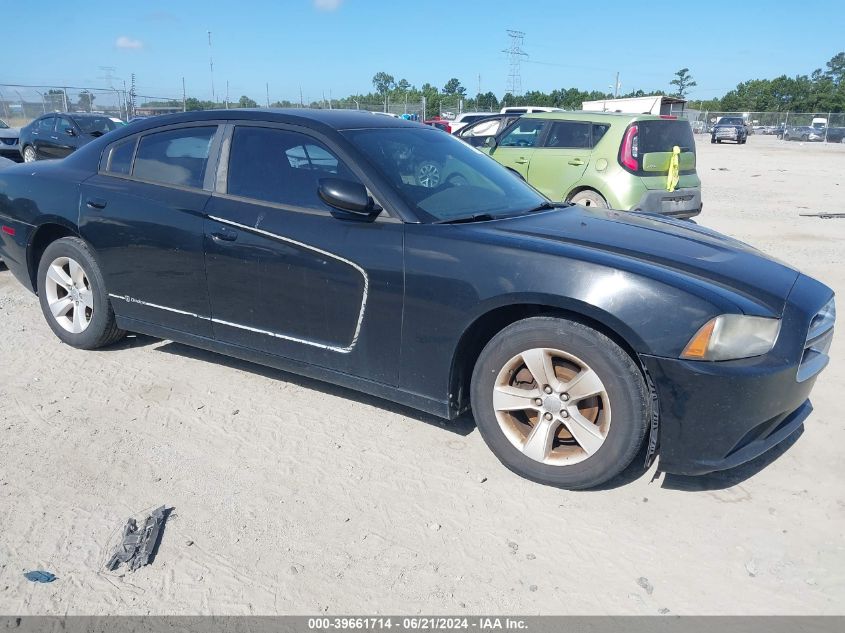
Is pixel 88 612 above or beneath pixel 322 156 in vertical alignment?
beneath

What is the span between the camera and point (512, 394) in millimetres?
3143

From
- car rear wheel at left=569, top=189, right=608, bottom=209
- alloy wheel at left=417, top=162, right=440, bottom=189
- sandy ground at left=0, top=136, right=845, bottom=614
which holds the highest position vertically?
alloy wheel at left=417, top=162, right=440, bottom=189

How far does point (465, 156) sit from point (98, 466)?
2.72 m

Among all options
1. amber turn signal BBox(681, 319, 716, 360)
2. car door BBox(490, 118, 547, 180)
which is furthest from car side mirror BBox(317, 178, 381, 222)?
car door BBox(490, 118, 547, 180)

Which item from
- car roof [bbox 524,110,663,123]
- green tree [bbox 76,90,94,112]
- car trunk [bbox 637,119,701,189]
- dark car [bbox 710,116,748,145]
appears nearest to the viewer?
car trunk [bbox 637,119,701,189]

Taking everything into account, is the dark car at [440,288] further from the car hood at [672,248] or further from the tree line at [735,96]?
the tree line at [735,96]

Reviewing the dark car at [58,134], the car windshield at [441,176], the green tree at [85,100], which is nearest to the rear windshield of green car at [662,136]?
the car windshield at [441,176]

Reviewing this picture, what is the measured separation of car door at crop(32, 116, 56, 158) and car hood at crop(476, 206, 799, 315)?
54.9ft

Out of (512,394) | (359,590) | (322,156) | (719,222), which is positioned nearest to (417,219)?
(322,156)

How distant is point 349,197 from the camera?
333 cm

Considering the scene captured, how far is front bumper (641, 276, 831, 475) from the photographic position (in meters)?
2.72

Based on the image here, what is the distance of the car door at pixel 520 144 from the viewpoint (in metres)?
9.52

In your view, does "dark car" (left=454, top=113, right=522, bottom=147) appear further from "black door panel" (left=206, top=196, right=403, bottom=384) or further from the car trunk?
"black door panel" (left=206, top=196, right=403, bottom=384)

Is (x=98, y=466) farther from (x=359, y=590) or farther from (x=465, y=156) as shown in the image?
(x=465, y=156)
